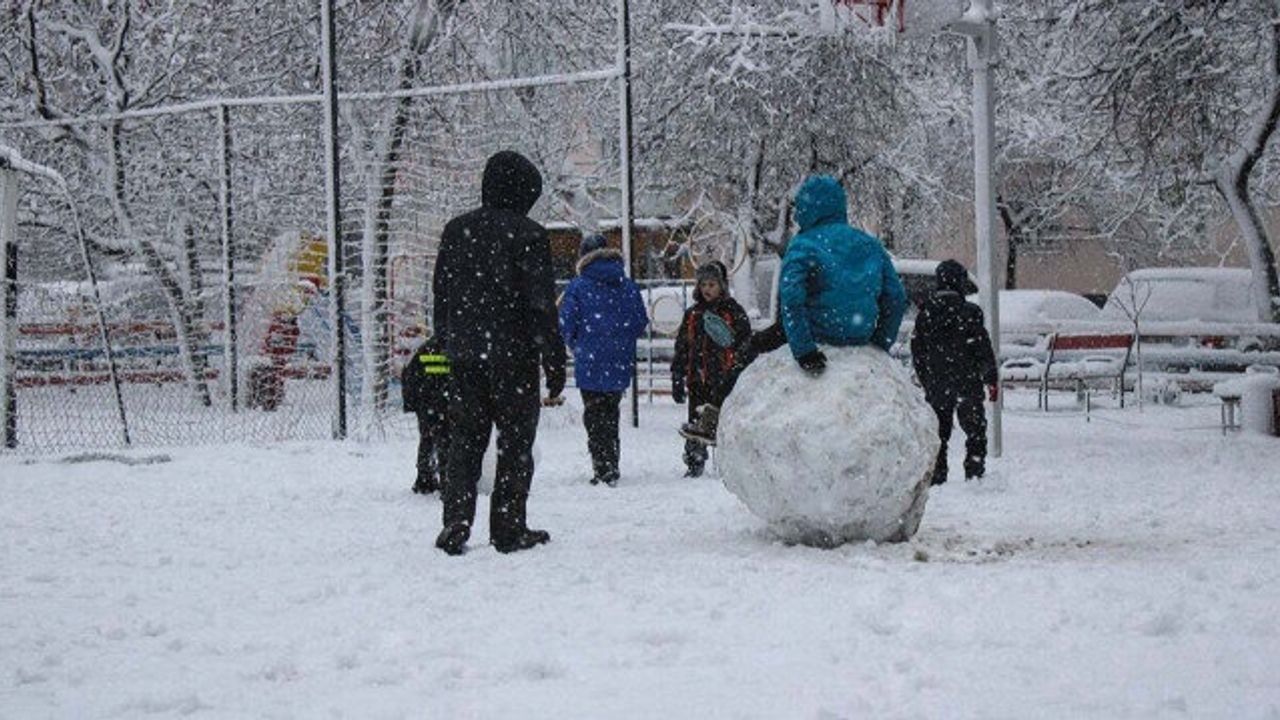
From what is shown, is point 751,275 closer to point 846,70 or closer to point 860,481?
point 846,70

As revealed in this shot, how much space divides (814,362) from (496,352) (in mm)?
1498

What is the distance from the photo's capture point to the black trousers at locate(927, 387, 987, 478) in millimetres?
10867

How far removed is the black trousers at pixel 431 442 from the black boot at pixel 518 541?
170cm

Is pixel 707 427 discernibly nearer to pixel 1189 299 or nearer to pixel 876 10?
pixel 876 10

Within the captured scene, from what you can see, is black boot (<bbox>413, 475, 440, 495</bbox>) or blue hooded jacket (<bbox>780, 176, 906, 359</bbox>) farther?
black boot (<bbox>413, 475, 440, 495</bbox>)

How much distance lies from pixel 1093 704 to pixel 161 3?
19.5 m

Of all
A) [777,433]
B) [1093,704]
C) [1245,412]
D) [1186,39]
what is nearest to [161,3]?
[1186,39]

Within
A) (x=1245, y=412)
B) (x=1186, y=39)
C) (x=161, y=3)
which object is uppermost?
(x=161, y=3)

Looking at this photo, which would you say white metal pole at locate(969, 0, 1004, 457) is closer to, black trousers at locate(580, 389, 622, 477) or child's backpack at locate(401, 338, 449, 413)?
black trousers at locate(580, 389, 622, 477)

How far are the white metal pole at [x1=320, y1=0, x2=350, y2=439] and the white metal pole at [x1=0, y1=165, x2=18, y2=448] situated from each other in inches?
108

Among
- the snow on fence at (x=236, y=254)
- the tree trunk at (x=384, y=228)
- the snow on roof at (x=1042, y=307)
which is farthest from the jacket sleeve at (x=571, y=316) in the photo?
the snow on roof at (x=1042, y=307)

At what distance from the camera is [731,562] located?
270 inches

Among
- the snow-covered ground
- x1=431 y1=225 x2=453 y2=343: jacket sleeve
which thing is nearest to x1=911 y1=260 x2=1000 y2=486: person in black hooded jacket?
the snow-covered ground

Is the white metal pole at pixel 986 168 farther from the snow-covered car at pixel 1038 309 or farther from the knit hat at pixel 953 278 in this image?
the snow-covered car at pixel 1038 309
